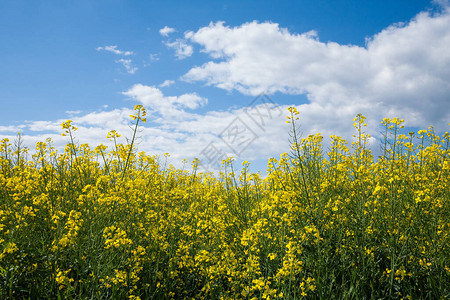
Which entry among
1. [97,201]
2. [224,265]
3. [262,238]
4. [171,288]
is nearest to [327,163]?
[262,238]

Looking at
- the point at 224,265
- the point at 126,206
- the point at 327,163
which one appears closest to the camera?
the point at 224,265

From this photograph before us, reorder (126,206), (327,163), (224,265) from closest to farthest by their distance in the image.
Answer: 1. (224,265)
2. (126,206)
3. (327,163)

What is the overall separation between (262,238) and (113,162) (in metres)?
2.89

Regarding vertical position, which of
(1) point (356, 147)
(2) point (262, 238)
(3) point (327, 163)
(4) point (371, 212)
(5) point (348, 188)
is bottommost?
(2) point (262, 238)

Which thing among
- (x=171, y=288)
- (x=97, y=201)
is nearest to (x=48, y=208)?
(x=97, y=201)

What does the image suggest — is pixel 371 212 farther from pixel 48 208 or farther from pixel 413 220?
pixel 48 208

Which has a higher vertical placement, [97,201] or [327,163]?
[327,163]

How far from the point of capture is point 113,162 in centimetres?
494

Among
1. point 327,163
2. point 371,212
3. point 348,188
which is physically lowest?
point 371,212

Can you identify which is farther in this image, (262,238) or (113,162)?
(113,162)

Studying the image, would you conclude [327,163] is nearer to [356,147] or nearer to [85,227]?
[356,147]

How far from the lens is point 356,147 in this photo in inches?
189

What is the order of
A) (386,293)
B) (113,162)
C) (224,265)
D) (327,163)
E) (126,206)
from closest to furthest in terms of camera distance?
(386,293) → (224,265) → (126,206) → (327,163) → (113,162)

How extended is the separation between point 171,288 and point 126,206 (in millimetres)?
1105
